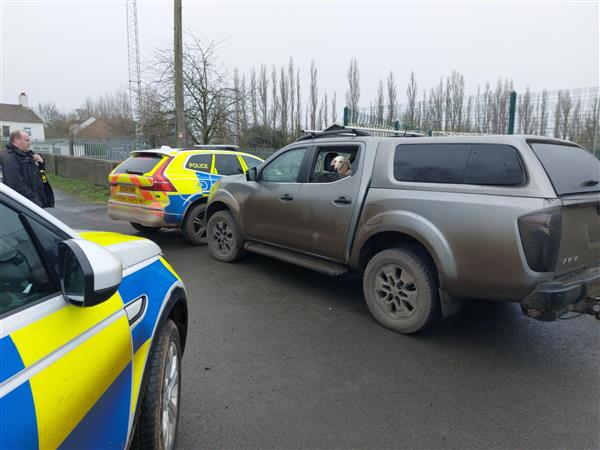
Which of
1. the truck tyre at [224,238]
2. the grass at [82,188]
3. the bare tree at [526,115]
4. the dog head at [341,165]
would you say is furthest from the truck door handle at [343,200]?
the grass at [82,188]

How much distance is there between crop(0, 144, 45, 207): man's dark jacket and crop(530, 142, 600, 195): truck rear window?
6074 mm

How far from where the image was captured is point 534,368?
338cm

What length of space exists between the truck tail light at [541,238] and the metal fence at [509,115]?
3.38 meters

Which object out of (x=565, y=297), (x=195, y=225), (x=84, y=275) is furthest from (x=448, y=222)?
(x=195, y=225)

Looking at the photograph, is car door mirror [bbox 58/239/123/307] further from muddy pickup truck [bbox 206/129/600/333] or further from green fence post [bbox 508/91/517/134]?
green fence post [bbox 508/91/517/134]

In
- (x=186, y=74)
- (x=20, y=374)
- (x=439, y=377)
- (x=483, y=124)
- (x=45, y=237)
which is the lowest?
(x=439, y=377)

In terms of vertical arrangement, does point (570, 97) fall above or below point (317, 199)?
above

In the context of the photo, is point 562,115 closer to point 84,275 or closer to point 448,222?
point 448,222

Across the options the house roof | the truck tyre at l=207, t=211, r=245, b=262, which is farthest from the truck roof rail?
the house roof

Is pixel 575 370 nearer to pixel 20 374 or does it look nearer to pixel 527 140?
pixel 527 140

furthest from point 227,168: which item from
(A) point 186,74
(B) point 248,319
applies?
(A) point 186,74

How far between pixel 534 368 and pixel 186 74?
51.4 ft

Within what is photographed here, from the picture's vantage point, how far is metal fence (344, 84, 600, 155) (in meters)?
7.76

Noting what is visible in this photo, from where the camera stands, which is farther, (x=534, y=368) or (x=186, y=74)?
(x=186, y=74)
